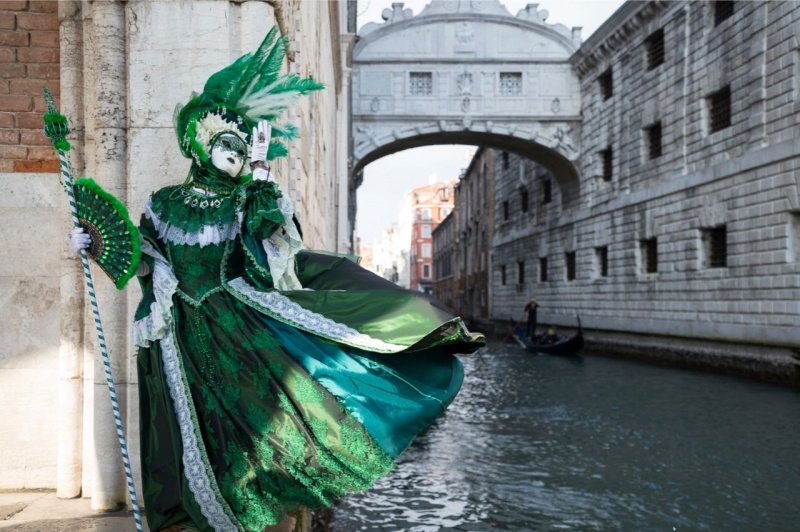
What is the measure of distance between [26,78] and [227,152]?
64.3 inches

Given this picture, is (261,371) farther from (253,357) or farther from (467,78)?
(467,78)

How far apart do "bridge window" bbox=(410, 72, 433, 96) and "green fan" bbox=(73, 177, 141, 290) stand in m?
20.2

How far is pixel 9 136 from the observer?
360cm

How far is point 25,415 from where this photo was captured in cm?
352

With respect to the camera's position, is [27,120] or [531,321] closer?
[27,120]

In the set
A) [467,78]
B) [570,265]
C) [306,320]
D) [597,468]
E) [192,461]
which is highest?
[467,78]

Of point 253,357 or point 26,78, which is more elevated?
point 26,78

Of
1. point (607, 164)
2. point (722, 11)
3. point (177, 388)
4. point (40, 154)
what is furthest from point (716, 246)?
point (177, 388)

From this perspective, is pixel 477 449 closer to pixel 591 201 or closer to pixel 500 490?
pixel 500 490

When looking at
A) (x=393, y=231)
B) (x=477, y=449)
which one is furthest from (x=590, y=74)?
(x=393, y=231)

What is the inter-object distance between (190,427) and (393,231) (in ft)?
334

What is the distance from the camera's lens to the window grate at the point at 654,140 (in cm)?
1736

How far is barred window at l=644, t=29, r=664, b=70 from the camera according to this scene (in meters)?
17.4

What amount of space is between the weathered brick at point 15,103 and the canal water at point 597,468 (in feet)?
9.43
